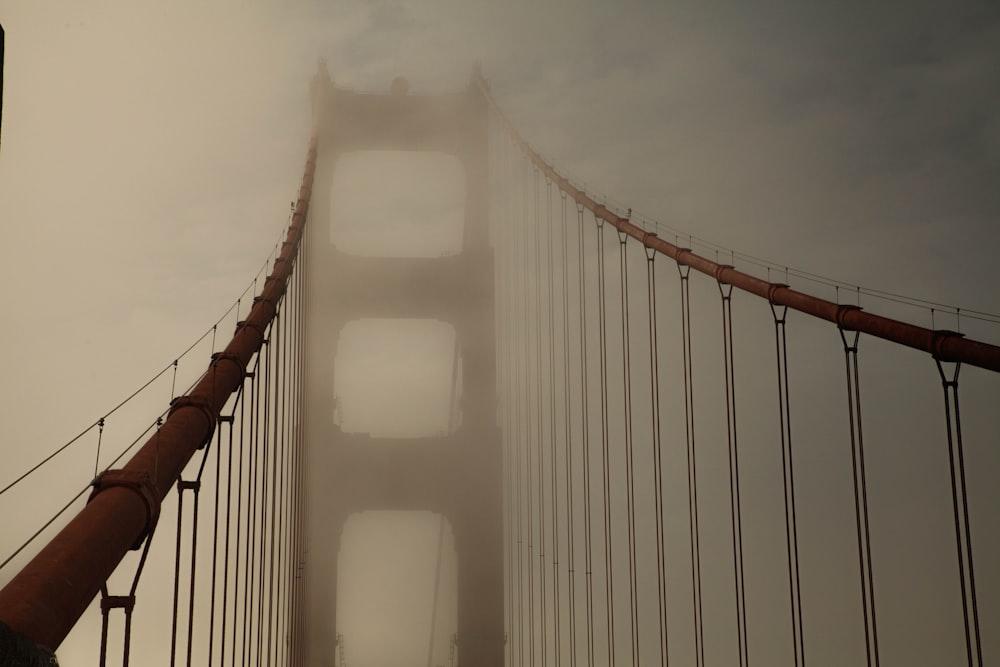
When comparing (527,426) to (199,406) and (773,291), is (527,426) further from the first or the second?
(199,406)

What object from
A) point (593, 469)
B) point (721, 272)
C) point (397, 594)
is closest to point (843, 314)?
point (721, 272)

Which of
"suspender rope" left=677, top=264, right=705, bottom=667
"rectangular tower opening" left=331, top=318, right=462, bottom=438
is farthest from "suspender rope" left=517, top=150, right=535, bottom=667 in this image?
"suspender rope" left=677, top=264, right=705, bottom=667

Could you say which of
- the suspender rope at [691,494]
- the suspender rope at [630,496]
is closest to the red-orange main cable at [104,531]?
the suspender rope at [691,494]

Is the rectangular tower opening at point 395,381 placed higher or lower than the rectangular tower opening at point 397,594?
higher

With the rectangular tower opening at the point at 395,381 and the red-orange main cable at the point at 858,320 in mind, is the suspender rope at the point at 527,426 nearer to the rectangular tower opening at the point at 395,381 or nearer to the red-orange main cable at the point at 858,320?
the rectangular tower opening at the point at 395,381

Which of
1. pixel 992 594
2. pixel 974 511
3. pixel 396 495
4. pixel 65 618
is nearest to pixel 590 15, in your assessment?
pixel 396 495

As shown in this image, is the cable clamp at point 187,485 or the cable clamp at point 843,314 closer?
the cable clamp at point 187,485

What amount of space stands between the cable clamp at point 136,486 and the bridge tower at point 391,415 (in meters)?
5.93

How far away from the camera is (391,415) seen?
843 cm

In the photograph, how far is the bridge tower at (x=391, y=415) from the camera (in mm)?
7316

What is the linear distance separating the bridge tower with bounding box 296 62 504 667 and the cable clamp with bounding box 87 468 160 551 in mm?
5931

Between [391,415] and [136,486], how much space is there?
22.6ft

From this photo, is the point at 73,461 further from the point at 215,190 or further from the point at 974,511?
the point at 974,511

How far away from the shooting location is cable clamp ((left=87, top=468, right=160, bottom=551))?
5.11ft
